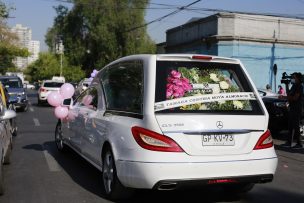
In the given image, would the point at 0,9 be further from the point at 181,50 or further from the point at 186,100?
the point at 186,100

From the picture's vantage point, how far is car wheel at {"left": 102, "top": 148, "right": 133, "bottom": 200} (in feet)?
18.9

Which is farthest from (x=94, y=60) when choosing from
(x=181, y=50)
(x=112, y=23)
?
(x=181, y=50)

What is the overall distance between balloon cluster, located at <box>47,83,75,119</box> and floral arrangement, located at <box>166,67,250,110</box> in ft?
12.2

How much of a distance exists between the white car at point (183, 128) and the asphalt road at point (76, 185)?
42cm

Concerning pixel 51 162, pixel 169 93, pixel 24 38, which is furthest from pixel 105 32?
pixel 24 38

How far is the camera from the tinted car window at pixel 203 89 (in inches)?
215

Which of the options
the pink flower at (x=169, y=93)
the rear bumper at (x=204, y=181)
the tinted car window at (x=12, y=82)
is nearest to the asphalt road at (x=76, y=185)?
the rear bumper at (x=204, y=181)

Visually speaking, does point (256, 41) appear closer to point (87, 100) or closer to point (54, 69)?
point (87, 100)

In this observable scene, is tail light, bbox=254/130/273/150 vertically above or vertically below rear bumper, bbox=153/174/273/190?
above

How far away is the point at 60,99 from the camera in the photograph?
30.7 ft

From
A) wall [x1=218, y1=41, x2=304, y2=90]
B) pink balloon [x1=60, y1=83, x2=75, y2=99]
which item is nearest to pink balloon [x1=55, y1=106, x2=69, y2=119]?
pink balloon [x1=60, y1=83, x2=75, y2=99]

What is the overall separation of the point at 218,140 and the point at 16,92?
18133mm

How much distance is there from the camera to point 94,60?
5022 cm

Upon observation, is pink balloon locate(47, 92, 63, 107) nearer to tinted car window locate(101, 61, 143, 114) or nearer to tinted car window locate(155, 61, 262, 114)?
tinted car window locate(101, 61, 143, 114)
